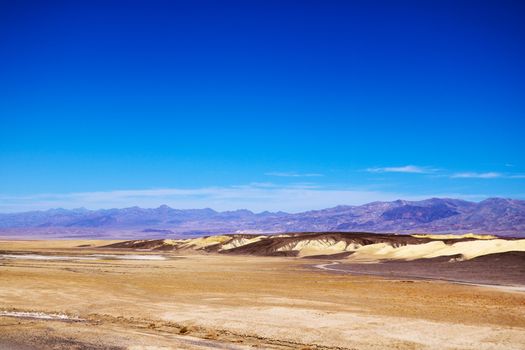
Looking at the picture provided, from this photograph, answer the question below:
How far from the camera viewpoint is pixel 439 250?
6438 centimetres

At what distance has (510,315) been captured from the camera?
864 inches

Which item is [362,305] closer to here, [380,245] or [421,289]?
[421,289]

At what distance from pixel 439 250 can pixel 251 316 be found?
48181 millimetres

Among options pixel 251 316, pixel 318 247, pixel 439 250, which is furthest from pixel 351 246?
pixel 251 316

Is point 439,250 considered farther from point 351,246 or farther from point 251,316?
point 251,316

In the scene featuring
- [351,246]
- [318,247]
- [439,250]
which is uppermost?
[439,250]

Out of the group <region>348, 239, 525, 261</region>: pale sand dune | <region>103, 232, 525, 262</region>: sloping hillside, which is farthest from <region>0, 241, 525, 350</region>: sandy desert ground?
<region>103, 232, 525, 262</region>: sloping hillside

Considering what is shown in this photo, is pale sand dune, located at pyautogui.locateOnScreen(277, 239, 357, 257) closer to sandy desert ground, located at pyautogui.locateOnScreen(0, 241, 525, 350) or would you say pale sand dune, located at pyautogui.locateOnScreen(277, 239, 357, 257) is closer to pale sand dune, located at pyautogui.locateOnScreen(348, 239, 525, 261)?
pale sand dune, located at pyautogui.locateOnScreen(348, 239, 525, 261)

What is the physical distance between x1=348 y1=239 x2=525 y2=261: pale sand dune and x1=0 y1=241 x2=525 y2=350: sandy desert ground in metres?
26.1

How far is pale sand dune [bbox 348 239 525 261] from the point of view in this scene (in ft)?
187

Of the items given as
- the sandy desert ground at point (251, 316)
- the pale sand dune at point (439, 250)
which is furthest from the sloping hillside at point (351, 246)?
the sandy desert ground at point (251, 316)

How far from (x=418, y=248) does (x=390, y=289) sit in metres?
37.7

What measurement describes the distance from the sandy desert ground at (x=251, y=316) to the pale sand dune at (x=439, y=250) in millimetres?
26138

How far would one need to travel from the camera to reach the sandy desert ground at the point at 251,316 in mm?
16672
